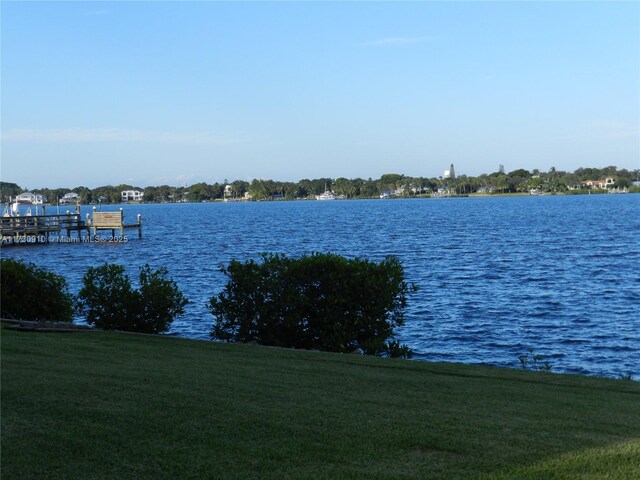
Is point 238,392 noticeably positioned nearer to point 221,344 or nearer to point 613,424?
point 613,424

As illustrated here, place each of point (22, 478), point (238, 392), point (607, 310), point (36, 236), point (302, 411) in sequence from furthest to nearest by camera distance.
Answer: point (36, 236) < point (607, 310) < point (238, 392) < point (302, 411) < point (22, 478)

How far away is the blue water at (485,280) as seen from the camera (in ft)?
68.4

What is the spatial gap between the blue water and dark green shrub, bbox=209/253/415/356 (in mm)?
5529

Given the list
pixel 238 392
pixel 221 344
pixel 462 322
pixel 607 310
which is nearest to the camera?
pixel 238 392

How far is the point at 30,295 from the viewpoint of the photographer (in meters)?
15.4

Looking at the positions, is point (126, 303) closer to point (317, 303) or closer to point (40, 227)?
point (317, 303)

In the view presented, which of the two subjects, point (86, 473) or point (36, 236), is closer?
point (86, 473)

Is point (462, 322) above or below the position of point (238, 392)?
below

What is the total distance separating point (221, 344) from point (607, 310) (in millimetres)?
18216

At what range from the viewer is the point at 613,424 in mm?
7367

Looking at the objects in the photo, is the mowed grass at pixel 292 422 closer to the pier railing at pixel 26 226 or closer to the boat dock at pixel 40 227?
the pier railing at pixel 26 226

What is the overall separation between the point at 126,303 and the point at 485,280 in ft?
77.0

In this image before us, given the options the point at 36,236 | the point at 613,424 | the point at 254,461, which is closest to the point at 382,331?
the point at 613,424

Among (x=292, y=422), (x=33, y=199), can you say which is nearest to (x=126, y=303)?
(x=292, y=422)
